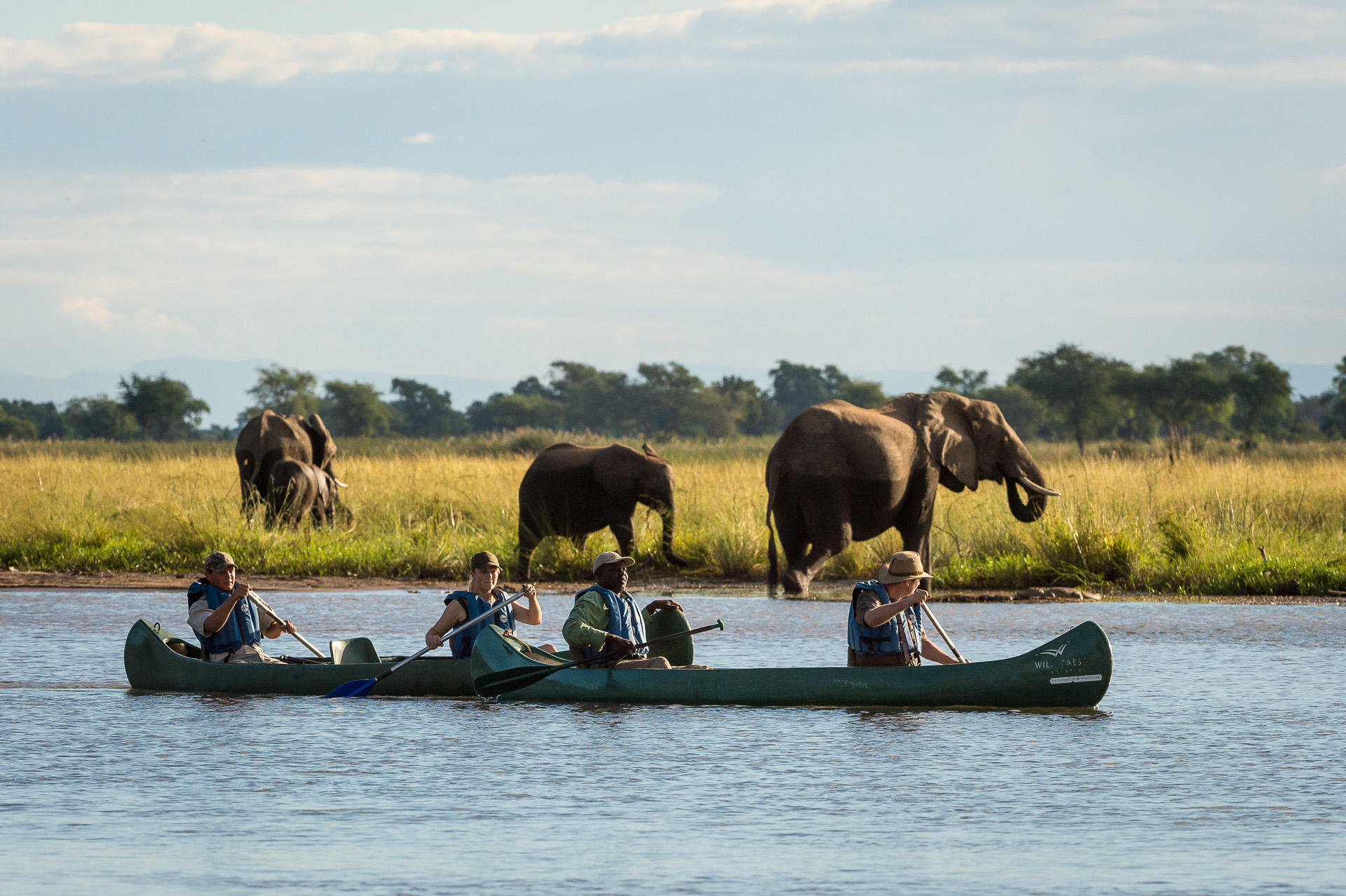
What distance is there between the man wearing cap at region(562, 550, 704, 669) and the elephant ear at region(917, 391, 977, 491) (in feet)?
27.0

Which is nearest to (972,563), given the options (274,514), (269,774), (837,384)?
(274,514)

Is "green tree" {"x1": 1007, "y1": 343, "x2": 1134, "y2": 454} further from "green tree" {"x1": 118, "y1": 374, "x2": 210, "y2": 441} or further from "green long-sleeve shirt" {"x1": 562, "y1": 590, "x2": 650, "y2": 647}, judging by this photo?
"green long-sleeve shirt" {"x1": 562, "y1": 590, "x2": 650, "y2": 647}

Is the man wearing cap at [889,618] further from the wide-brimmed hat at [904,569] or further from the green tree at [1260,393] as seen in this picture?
the green tree at [1260,393]

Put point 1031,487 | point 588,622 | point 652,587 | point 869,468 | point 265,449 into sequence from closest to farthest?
point 588,622 → point 869,468 → point 1031,487 → point 652,587 → point 265,449

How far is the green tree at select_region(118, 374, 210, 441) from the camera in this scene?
8319cm

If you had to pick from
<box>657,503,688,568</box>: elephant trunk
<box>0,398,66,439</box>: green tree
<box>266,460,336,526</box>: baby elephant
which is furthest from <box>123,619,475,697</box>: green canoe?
<box>0,398,66,439</box>: green tree

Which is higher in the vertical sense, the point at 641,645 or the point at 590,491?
the point at 590,491

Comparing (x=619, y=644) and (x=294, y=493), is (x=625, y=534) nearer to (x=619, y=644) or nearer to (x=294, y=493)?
(x=294, y=493)

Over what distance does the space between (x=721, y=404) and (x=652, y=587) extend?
256ft

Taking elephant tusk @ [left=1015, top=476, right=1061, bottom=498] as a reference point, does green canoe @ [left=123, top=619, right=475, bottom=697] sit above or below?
below

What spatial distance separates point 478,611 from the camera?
42.1 ft

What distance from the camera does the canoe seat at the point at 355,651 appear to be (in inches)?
523

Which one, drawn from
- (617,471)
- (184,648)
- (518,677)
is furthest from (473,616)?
(617,471)

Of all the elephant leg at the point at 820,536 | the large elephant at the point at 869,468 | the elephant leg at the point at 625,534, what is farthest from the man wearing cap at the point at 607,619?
the elephant leg at the point at 625,534
